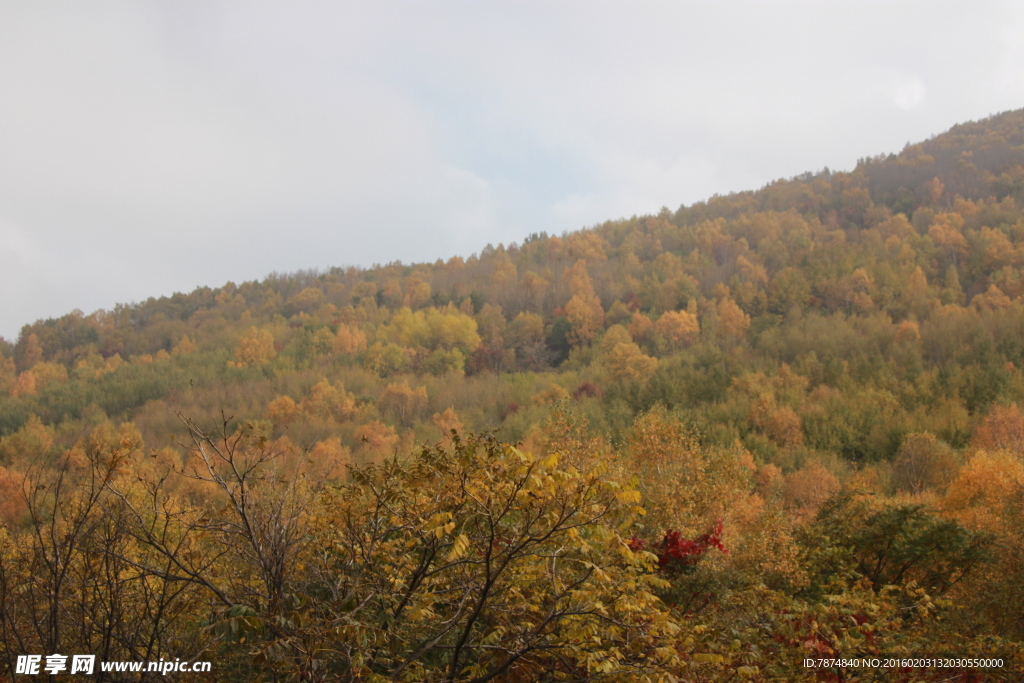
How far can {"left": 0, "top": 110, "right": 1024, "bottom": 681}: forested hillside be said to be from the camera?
16.7 ft

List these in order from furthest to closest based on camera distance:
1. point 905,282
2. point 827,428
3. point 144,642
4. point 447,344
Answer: point 447,344, point 905,282, point 827,428, point 144,642

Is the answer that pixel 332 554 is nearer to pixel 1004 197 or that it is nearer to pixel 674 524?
pixel 674 524

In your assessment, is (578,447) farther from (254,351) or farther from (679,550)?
(254,351)

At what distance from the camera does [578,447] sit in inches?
779

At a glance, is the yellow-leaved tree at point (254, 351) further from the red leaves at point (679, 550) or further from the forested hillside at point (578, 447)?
the red leaves at point (679, 550)

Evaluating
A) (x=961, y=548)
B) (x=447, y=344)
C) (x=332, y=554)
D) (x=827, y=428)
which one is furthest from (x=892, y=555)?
(x=447, y=344)

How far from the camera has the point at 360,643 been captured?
4.13 metres

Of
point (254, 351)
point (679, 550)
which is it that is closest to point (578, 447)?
point (679, 550)

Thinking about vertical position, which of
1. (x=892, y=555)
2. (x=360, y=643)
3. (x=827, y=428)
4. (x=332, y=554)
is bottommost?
(x=827, y=428)

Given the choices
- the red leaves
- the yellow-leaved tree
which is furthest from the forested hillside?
the yellow-leaved tree

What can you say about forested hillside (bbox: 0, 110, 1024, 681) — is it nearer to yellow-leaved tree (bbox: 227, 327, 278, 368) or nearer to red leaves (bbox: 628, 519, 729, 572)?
red leaves (bbox: 628, 519, 729, 572)

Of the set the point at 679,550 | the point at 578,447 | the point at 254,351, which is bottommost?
the point at 679,550

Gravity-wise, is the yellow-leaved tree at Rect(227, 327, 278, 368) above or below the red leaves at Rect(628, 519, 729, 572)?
above

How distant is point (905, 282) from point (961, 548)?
79.3 metres
